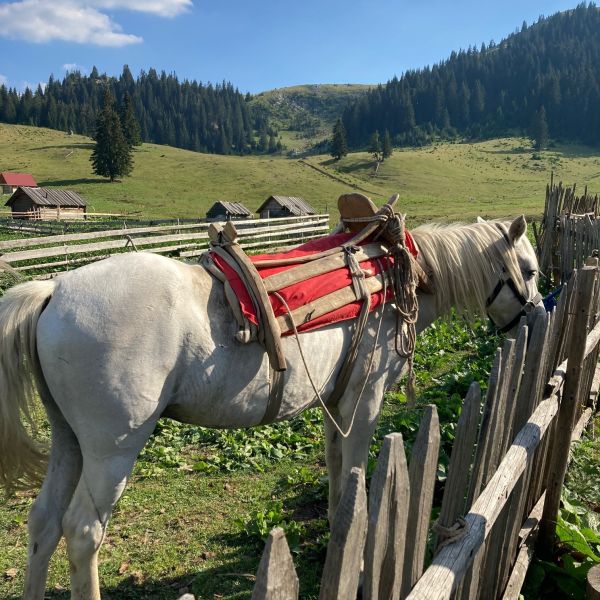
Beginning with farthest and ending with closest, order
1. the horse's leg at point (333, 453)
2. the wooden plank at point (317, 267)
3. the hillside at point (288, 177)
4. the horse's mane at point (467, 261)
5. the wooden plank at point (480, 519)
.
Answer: the hillside at point (288, 177), the horse's mane at point (467, 261), the horse's leg at point (333, 453), the wooden plank at point (317, 267), the wooden plank at point (480, 519)

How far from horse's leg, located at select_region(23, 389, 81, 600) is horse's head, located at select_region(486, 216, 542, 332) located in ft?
10.8

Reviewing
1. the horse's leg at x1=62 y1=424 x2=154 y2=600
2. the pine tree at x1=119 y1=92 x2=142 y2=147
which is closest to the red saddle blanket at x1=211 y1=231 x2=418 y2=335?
the horse's leg at x1=62 y1=424 x2=154 y2=600

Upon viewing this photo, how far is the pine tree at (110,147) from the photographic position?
7044 centimetres

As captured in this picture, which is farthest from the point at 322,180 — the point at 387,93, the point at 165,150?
the point at 387,93

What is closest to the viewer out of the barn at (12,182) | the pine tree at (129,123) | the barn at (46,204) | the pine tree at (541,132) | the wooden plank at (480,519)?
the wooden plank at (480,519)

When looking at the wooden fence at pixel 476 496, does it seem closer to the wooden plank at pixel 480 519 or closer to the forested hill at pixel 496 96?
the wooden plank at pixel 480 519

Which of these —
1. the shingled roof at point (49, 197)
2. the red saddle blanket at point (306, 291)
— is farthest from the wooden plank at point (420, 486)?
the shingled roof at point (49, 197)

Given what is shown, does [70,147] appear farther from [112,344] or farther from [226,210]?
[112,344]

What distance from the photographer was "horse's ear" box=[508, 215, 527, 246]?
428cm

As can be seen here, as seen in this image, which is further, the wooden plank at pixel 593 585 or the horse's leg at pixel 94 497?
the horse's leg at pixel 94 497

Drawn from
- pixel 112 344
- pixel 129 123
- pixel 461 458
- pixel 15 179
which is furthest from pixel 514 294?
pixel 129 123

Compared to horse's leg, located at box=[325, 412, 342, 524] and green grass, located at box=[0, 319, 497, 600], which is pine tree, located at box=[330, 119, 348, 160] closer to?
green grass, located at box=[0, 319, 497, 600]

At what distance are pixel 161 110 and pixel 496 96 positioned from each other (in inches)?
3984

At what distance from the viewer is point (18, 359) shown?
9.31ft
